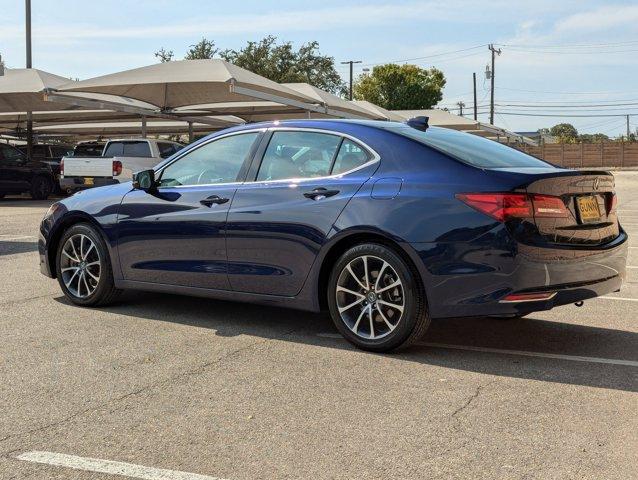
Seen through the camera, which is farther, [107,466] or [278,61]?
[278,61]

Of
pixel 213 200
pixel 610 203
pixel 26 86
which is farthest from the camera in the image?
pixel 26 86

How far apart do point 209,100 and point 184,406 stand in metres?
22.0

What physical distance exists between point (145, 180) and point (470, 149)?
255cm

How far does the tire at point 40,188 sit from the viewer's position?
23328 millimetres

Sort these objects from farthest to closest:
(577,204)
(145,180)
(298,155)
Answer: (145,180) → (298,155) → (577,204)

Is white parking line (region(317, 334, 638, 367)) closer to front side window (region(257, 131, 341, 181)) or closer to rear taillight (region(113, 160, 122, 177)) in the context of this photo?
front side window (region(257, 131, 341, 181))

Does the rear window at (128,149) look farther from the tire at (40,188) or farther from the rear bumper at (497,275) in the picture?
the rear bumper at (497,275)

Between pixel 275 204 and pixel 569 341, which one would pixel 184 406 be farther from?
pixel 569 341

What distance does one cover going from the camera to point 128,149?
20.2m

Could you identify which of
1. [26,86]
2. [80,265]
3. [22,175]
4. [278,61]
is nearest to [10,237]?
[80,265]

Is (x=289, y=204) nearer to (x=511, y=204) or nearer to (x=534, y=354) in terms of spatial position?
(x=511, y=204)

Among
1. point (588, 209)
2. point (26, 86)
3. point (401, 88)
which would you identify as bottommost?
point (588, 209)

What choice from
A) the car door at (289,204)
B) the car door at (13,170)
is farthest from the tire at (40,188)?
the car door at (289,204)

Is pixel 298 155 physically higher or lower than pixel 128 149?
lower
